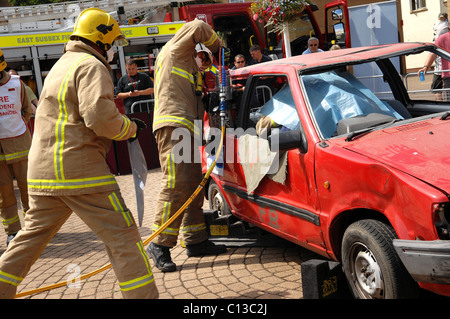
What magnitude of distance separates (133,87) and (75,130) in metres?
7.43

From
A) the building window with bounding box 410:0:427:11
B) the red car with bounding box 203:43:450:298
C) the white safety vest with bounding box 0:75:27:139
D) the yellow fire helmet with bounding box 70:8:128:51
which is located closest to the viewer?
the red car with bounding box 203:43:450:298

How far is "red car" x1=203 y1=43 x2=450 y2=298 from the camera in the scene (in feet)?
9.63

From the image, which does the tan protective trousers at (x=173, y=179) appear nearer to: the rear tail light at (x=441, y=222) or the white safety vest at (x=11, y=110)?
the white safety vest at (x=11, y=110)

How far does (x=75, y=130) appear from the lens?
3.38 m

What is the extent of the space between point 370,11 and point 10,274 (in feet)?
38.0

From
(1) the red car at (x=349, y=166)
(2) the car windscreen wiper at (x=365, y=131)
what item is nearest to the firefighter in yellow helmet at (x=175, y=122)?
(1) the red car at (x=349, y=166)

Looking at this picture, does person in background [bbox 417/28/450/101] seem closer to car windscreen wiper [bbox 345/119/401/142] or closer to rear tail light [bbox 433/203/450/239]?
car windscreen wiper [bbox 345/119/401/142]

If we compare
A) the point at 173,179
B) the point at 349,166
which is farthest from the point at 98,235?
the point at 349,166

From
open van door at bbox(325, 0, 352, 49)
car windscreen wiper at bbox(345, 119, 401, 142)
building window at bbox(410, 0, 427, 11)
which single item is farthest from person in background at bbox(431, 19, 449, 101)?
building window at bbox(410, 0, 427, 11)

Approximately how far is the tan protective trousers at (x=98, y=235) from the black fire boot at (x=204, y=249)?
5.42ft

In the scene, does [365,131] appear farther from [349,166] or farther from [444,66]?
[444,66]

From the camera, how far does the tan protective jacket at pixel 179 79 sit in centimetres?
468

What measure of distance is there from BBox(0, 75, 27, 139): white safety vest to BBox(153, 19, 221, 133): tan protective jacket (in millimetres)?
2224

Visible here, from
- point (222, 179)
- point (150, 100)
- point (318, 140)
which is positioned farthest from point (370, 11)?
point (318, 140)
